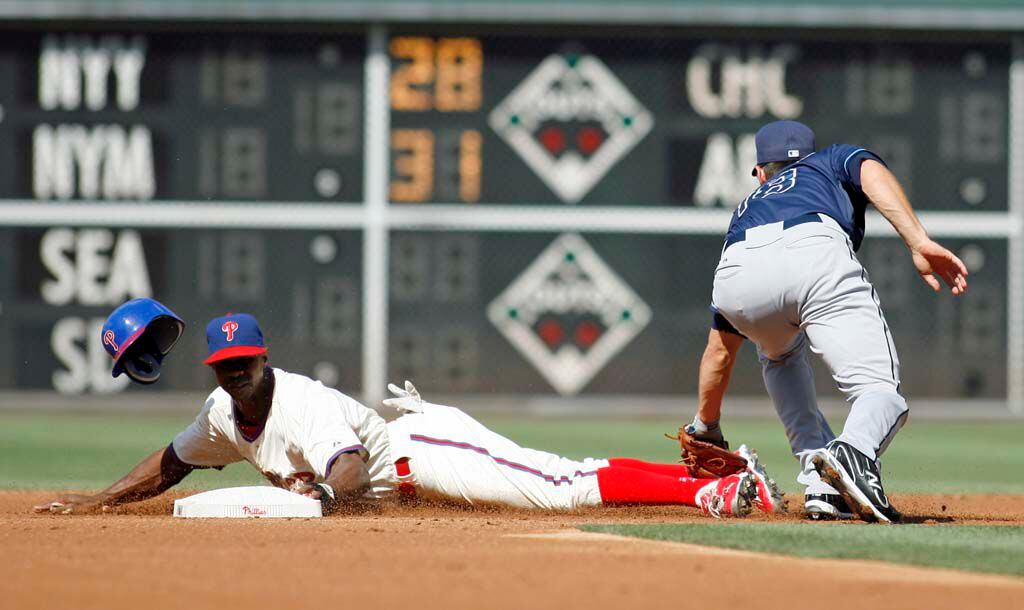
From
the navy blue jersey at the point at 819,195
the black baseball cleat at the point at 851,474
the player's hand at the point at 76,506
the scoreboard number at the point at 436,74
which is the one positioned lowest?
the player's hand at the point at 76,506

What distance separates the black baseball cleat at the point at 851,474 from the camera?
4.65 m

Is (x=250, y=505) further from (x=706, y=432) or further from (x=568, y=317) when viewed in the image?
(x=568, y=317)

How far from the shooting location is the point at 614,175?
534 inches

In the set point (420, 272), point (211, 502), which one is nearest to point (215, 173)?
point (420, 272)

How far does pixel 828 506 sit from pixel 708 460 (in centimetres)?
69

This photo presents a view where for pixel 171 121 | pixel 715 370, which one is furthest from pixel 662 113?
pixel 715 370

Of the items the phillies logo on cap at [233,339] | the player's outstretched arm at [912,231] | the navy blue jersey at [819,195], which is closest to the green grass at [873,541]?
the player's outstretched arm at [912,231]

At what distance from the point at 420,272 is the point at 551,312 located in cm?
120

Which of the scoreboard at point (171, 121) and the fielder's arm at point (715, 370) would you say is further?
the scoreboard at point (171, 121)

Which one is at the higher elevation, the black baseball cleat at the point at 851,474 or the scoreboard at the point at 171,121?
the scoreboard at the point at 171,121

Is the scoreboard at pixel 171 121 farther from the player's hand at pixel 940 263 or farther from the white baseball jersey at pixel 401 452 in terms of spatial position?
the player's hand at pixel 940 263

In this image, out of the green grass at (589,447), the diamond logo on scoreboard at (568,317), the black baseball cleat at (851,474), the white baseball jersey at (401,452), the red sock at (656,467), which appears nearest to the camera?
the black baseball cleat at (851,474)

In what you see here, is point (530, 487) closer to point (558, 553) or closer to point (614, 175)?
point (558, 553)

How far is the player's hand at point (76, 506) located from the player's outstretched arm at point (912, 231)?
2900mm
